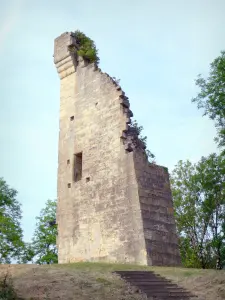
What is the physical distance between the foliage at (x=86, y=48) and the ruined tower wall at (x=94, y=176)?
0.45 metres

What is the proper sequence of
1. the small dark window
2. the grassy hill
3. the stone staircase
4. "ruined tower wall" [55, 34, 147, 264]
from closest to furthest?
the grassy hill, the stone staircase, "ruined tower wall" [55, 34, 147, 264], the small dark window

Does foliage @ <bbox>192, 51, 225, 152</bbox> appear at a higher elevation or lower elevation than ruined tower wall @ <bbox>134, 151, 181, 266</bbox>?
higher

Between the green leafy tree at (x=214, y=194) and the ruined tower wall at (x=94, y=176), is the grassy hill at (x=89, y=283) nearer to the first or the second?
the ruined tower wall at (x=94, y=176)

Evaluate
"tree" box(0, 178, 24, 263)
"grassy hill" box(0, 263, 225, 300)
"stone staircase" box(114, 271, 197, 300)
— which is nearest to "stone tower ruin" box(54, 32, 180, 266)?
"stone staircase" box(114, 271, 197, 300)

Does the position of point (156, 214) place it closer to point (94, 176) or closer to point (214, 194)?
point (94, 176)

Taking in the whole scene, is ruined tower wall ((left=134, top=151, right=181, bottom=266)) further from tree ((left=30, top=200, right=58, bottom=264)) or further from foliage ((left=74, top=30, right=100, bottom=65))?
tree ((left=30, top=200, right=58, bottom=264))

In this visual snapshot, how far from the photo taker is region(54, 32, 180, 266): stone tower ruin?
1302 cm

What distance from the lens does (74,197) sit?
15.8 metres

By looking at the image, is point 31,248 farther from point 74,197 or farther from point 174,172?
point 74,197

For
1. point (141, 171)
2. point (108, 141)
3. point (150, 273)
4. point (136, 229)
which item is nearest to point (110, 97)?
point (108, 141)

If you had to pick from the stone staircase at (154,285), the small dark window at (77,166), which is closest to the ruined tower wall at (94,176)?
the small dark window at (77,166)

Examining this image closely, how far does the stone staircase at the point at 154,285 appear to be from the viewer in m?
8.34

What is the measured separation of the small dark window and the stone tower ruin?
47 millimetres

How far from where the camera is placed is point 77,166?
16.6 m
